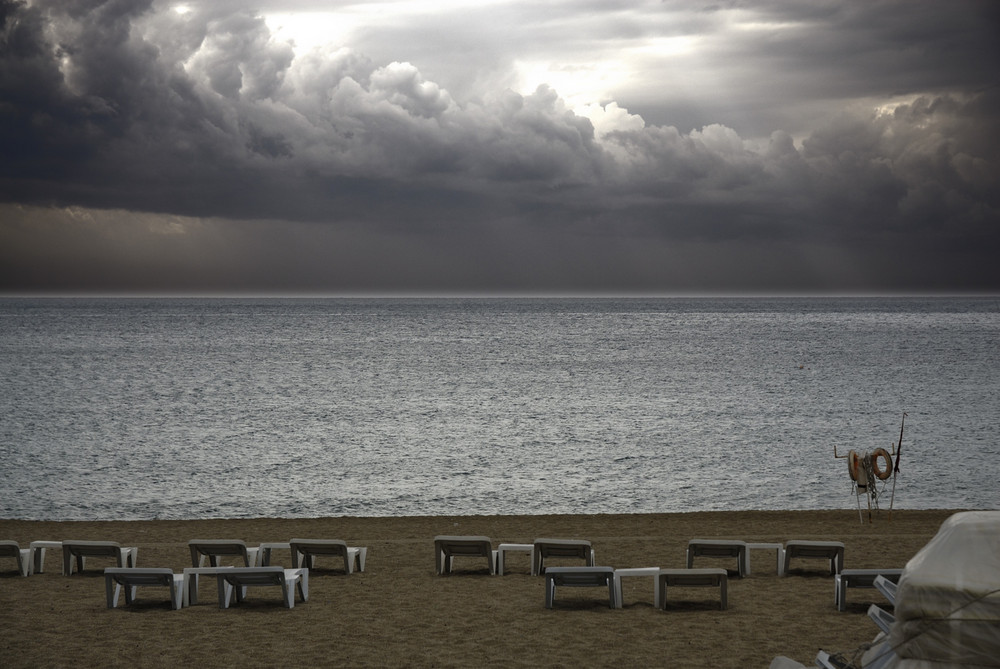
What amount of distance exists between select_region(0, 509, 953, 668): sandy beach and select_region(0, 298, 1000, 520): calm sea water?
427 inches

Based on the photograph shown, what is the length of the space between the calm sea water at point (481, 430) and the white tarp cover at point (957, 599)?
18665 mm

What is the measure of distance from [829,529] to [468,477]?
14372 millimetres

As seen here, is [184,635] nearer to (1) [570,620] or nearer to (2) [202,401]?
(1) [570,620]

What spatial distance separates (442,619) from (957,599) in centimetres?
592

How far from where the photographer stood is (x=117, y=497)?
2736 cm

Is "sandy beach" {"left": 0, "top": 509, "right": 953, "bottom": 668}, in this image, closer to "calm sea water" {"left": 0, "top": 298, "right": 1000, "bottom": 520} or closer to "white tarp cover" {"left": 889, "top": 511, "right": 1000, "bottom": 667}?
"white tarp cover" {"left": 889, "top": 511, "right": 1000, "bottom": 667}

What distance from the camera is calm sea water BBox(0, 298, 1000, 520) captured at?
27000 mm

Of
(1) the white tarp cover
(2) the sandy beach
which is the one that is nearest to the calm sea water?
A: (2) the sandy beach

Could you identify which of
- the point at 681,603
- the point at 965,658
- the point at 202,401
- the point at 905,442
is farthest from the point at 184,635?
the point at 202,401

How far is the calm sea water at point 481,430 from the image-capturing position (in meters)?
27.0

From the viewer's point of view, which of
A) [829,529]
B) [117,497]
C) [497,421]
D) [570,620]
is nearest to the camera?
[570,620]

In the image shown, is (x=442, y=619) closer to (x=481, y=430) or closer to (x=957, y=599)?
(x=957, y=599)

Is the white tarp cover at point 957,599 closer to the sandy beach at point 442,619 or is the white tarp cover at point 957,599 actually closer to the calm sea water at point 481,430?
the sandy beach at point 442,619

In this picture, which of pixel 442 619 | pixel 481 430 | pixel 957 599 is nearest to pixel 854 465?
pixel 442 619
